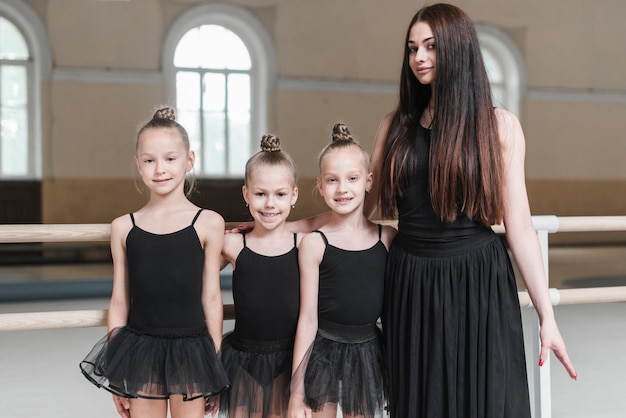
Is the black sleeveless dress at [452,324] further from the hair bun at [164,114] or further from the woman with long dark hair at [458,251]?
the hair bun at [164,114]

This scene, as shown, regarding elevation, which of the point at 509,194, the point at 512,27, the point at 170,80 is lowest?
the point at 509,194

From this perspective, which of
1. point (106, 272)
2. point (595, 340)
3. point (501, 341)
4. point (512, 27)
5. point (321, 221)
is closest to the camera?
point (501, 341)

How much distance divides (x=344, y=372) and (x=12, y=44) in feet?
28.3

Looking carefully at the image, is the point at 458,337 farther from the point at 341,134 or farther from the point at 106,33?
the point at 106,33

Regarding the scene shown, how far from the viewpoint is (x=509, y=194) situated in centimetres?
185

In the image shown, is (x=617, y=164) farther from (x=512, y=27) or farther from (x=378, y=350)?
(x=378, y=350)

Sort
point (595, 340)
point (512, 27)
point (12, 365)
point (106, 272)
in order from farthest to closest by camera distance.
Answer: point (512, 27) < point (106, 272) < point (595, 340) < point (12, 365)

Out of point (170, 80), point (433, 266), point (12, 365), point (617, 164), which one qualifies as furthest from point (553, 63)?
point (433, 266)

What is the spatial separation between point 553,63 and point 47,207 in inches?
313

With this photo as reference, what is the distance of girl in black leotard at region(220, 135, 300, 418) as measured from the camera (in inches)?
72.1

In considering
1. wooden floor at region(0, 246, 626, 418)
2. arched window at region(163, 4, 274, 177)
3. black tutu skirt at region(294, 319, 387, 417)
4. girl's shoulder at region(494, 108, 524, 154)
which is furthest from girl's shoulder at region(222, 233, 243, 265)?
arched window at region(163, 4, 274, 177)

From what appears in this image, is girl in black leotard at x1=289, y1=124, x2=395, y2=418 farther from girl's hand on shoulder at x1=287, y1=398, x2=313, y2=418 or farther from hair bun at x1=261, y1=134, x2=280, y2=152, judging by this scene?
hair bun at x1=261, y1=134, x2=280, y2=152

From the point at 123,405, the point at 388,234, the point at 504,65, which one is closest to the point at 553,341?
the point at 388,234

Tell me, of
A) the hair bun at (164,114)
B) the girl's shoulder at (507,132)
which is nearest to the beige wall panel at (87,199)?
the hair bun at (164,114)
